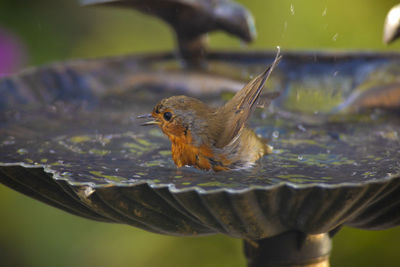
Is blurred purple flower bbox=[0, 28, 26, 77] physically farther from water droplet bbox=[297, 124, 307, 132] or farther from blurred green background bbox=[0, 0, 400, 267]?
water droplet bbox=[297, 124, 307, 132]

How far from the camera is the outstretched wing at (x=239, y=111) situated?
5.93ft

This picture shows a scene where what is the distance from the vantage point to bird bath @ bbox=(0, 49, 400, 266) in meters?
1.52

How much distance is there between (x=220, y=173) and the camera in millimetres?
1857

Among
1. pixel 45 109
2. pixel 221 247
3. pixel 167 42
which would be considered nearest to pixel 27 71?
pixel 45 109

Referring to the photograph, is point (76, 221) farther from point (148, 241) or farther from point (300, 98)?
point (300, 98)

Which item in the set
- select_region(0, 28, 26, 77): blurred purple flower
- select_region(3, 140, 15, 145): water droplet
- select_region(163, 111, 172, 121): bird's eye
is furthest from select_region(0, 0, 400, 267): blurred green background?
select_region(163, 111, 172, 121): bird's eye

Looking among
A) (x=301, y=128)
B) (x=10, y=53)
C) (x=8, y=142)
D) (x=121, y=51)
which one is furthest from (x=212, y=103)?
(x=121, y=51)

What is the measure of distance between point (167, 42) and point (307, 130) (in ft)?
9.03

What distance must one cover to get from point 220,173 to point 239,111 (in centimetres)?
19

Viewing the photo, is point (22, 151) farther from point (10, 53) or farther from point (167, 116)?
point (10, 53)

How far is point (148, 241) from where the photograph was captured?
3811mm

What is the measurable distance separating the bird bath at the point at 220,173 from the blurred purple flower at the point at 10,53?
1.10m

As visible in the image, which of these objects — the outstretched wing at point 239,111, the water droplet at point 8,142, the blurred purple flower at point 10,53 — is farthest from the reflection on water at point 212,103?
the blurred purple flower at point 10,53

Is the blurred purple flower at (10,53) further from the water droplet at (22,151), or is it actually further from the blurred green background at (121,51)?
the water droplet at (22,151)
